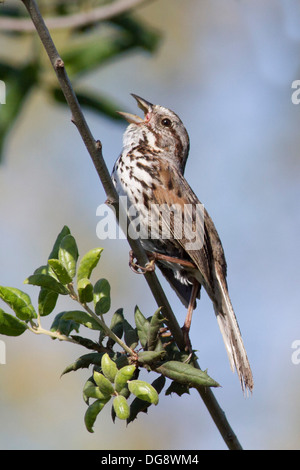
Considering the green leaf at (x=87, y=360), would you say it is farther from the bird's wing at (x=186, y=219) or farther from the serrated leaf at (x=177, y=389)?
the bird's wing at (x=186, y=219)

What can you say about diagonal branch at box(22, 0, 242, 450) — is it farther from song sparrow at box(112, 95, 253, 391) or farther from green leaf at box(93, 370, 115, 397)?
song sparrow at box(112, 95, 253, 391)

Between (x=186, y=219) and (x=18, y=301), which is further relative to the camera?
(x=186, y=219)

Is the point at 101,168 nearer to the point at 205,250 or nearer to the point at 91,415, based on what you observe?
the point at 91,415

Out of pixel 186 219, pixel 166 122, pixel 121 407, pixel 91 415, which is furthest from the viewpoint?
pixel 166 122


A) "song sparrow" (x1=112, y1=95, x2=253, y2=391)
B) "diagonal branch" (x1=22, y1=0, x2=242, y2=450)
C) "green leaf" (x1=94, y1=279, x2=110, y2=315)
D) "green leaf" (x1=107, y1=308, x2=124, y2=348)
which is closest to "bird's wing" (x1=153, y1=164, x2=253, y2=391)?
"song sparrow" (x1=112, y1=95, x2=253, y2=391)

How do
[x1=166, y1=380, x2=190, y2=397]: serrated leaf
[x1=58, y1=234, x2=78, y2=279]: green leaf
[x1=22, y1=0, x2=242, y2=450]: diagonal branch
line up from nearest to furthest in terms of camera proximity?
[x1=22, y1=0, x2=242, y2=450]: diagonal branch, [x1=58, y1=234, x2=78, y2=279]: green leaf, [x1=166, y1=380, x2=190, y2=397]: serrated leaf

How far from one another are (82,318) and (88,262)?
0.19 metres

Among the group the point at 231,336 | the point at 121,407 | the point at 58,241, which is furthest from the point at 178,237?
the point at 121,407

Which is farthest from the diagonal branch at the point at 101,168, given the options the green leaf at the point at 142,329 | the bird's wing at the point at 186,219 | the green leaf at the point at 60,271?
the bird's wing at the point at 186,219

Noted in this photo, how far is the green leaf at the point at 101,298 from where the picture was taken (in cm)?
231

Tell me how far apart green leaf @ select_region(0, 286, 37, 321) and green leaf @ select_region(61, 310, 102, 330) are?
12 centimetres

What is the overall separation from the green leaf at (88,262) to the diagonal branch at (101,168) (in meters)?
0.21

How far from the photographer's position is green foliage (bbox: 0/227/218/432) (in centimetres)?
218

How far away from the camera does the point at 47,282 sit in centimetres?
224
